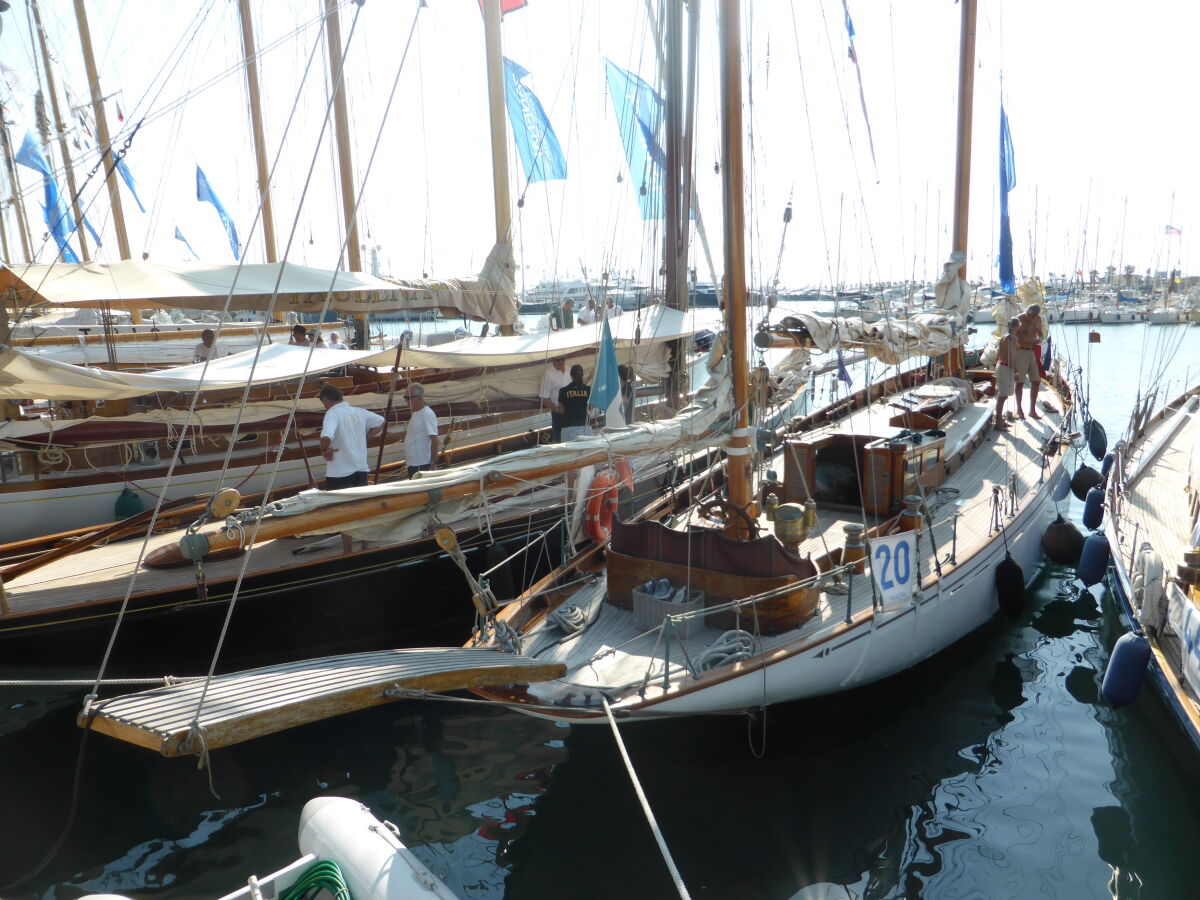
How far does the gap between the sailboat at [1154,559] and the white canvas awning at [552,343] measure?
537 centimetres

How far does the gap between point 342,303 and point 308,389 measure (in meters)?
2.11

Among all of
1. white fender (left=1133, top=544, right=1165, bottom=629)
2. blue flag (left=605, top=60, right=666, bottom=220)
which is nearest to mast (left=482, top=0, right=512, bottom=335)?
blue flag (left=605, top=60, right=666, bottom=220)

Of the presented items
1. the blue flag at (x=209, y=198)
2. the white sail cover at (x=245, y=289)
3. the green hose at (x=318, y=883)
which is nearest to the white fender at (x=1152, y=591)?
the green hose at (x=318, y=883)

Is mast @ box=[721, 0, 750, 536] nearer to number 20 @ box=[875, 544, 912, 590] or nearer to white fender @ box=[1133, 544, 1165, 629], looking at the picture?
number 20 @ box=[875, 544, 912, 590]

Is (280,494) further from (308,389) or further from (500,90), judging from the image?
(500,90)

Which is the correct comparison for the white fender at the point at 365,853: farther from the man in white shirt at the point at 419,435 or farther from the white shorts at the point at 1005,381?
the white shorts at the point at 1005,381

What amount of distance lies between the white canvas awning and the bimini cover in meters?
0.79

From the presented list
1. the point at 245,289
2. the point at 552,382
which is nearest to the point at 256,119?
the point at 245,289

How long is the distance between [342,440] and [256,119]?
40.0 feet

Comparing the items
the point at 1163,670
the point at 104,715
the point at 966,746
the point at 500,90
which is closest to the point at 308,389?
the point at 500,90

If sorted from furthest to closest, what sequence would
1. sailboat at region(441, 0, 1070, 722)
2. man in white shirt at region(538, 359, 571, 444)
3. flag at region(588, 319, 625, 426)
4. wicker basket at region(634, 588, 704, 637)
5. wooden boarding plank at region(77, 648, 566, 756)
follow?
man in white shirt at region(538, 359, 571, 444), flag at region(588, 319, 625, 426), wicker basket at region(634, 588, 704, 637), sailboat at region(441, 0, 1070, 722), wooden boarding plank at region(77, 648, 566, 756)

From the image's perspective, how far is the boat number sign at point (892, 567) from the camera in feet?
21.3

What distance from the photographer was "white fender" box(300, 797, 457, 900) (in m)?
4.33

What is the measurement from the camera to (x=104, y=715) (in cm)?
442
